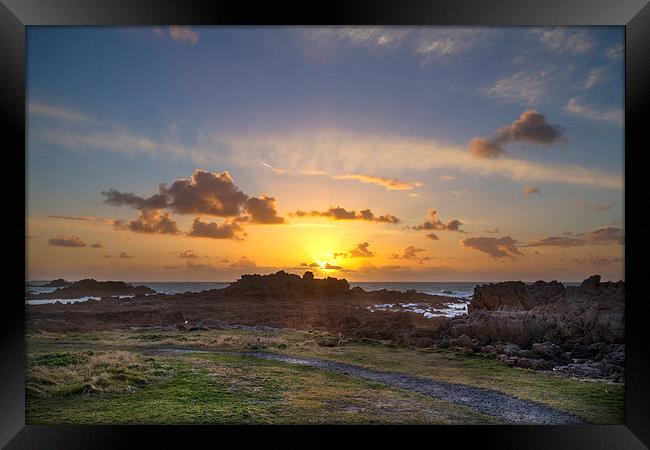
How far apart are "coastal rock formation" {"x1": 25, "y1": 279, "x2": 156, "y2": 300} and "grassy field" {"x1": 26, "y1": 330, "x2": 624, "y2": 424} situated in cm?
63

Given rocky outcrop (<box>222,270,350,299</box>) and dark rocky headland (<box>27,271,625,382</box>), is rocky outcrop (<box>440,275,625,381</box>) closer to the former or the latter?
dark rocky headland (<box>27,271,625,382</box>)

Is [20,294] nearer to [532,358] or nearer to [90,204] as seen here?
[90,204]

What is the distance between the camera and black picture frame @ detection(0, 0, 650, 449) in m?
3.40

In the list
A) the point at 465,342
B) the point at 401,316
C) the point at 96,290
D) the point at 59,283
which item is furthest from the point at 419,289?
the point at 59,283

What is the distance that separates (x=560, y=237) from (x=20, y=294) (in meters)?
5.98

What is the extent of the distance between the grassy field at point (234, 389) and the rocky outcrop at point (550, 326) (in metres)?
0.36

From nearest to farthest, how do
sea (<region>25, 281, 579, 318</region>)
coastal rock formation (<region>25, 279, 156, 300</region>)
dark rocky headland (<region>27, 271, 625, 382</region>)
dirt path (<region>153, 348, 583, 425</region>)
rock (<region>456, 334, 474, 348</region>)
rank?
dirt path (<region>153, 348, 583, 425</region>), coastal rock formation (<region>25, 279, 156, 300</region>), dark rocky headland (<region>27, 271, 625, 382</region>), sea (<region>25, 281, 579, 318</region>), rock (<region>456, 334, 474, 348</region>)

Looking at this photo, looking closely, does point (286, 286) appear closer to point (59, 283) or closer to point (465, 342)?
point (465, 342)


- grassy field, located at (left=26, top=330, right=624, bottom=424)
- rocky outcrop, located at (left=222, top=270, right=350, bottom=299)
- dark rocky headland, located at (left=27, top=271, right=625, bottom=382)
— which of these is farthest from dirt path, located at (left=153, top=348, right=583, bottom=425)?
rocky outcrop, located at (left=222, top=270, right=350, bottom=299)

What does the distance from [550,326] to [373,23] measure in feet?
17.8

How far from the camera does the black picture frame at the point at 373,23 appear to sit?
340cm

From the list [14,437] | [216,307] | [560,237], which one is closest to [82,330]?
[216,307]

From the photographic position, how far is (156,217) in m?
5.61

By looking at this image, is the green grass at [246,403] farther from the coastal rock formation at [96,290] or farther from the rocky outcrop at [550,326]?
the rocky outcrop at [550,326]
